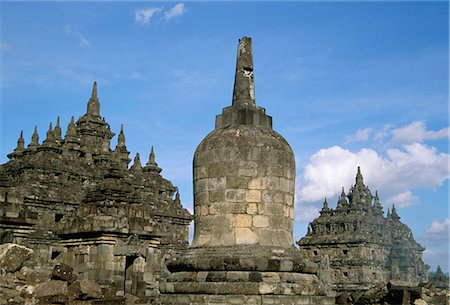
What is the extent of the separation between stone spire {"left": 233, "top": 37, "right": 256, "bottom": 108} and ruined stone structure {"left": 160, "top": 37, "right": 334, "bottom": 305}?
38cm

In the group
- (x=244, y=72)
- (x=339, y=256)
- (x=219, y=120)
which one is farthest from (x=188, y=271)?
(x=339, y=256)

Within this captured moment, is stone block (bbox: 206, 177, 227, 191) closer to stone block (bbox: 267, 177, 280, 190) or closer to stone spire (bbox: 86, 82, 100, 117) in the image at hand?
stone block (bbox: 267, 177, 280, 190)

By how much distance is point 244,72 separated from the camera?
1100cm

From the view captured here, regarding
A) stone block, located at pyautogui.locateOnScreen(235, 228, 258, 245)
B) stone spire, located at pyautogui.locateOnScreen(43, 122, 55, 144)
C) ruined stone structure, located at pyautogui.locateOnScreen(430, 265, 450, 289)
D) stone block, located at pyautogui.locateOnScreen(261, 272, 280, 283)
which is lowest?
ruined stone structure, located at pyautogui.locateOnScreen(430, 265, 450, 289)

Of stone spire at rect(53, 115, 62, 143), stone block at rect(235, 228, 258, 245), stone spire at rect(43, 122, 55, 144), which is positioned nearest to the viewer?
stone block at rect(235, 228, 258, 245)

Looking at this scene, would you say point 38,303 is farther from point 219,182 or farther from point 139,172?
point 139,172

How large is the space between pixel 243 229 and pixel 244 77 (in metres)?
3.12

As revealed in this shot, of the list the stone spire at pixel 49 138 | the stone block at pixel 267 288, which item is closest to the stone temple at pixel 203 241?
the stone block at pixel 267 288

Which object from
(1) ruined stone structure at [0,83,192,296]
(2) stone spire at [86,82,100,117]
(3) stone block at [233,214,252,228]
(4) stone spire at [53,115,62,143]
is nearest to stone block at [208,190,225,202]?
(3) stone block at [233,214,252,228]

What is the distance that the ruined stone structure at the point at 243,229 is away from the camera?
30.9 feet

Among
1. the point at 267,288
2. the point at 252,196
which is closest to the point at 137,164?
the point at 252,196

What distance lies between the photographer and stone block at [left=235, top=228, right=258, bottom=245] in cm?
974

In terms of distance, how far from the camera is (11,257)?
12.7m

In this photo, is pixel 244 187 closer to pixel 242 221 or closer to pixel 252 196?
pixel 252 196
